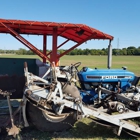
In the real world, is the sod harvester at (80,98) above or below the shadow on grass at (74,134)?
above

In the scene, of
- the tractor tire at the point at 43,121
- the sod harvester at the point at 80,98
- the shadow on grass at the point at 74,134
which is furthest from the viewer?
the shadow on grass at the point at 74,134

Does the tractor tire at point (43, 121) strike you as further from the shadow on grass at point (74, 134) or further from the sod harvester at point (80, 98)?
the shadow on grass at point (74, 134)

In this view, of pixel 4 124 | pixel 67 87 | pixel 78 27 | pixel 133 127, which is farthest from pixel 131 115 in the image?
pixel 78 27

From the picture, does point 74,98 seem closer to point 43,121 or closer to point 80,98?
Result: point 80,98

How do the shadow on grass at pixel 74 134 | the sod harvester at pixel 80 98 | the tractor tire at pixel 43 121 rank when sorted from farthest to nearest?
the shadow on grass at pixel 74 134 < the tractor tire at pixel 43 121 < the sod harvester at pixel 80 98

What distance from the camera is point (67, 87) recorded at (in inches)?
147

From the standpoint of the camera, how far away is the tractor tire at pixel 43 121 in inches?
137

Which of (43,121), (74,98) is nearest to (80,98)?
(74,98)

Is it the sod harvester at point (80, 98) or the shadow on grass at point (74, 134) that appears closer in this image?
the sod harvester at point (80, 98)

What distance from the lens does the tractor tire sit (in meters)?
3.48

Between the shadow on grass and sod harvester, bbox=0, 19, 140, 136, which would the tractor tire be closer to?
sod harvester, bbox=0, 19, 140, 136

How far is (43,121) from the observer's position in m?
3.57

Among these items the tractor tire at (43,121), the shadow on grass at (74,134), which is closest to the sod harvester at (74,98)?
the tractor tire at (43,121)

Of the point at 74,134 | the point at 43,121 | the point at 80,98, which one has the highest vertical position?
the point at 80,98
